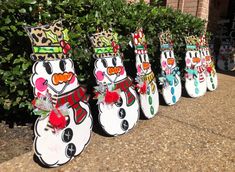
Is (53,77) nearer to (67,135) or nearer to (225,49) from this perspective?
(67,135)

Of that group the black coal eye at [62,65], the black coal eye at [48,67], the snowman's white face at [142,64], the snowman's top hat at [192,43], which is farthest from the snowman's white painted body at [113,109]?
the snowman's top hat at [192,43]

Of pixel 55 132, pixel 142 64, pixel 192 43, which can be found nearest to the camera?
pixel 55 132

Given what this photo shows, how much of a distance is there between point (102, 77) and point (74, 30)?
0.74m

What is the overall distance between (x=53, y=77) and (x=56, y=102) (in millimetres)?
270

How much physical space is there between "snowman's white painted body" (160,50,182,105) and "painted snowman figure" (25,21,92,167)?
78.6 inches

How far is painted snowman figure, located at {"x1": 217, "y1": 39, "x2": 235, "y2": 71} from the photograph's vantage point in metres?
9.15

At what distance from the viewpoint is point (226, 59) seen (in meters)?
9.25

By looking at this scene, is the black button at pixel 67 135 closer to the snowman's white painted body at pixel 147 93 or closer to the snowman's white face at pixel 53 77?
the snowman's white face at pixel 53 77

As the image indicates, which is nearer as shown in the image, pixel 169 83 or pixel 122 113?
pixel 122 113

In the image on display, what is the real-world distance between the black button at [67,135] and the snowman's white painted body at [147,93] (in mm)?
1429

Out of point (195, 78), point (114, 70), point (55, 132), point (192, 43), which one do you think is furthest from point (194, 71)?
point (55, 132)

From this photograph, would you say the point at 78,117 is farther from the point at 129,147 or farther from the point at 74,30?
the point at 74,30

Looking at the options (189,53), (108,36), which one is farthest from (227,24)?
(108,36)

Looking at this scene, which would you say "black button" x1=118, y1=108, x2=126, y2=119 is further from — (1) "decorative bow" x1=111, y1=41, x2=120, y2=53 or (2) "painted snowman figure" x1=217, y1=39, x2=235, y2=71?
(2) "painted snowman figure" x1=217, y1=39, x2=235, y2=71
